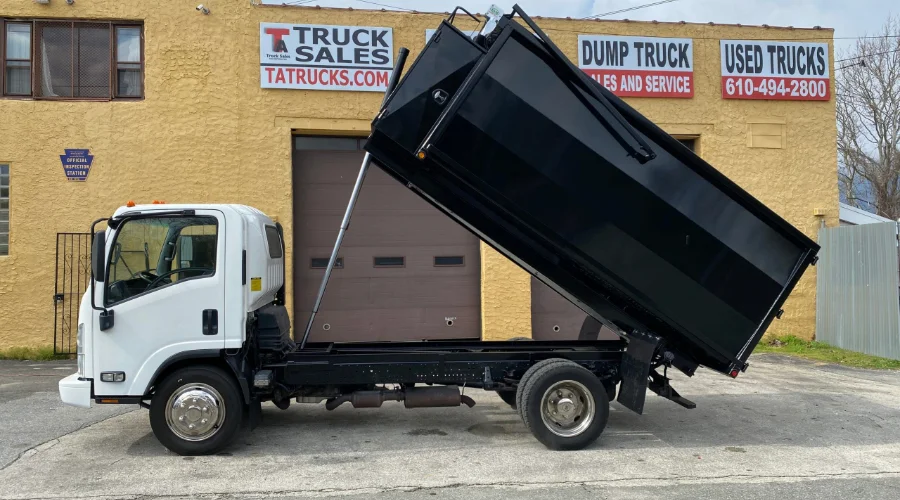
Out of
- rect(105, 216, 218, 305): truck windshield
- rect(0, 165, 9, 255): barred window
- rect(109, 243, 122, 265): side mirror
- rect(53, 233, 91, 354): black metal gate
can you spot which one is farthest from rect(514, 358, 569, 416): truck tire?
rect(0, 165, 9, 255): barred window

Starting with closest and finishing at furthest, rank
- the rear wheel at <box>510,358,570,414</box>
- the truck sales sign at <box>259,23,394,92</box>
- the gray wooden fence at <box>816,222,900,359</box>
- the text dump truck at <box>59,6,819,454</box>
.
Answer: the text dump truck at <box>59,6,819,454</box> < the rear wheel at <box>510,358,570,414</box> < the gray wooden fence at <box>816,222,900,359</box> < the truck sales sign at <box>259,23,394,92</box>

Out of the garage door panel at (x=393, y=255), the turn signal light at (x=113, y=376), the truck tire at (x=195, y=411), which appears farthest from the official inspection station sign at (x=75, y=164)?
the truck tire at (x=195, y=411)

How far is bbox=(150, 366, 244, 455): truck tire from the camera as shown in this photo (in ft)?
19.0

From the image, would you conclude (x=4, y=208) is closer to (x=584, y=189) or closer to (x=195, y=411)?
(x=195, y=411)

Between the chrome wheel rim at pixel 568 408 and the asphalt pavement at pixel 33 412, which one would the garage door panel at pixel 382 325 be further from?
the chrome wheel rim at pixel 568 408

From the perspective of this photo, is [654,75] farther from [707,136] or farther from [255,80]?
[255,80]

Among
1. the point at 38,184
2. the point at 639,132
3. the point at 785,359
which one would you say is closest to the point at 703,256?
the point at 639,132

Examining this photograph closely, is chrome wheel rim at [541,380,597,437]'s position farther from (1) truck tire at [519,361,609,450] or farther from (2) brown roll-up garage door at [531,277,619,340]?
(2) brown roll-up garage door at [531,277,619,340]

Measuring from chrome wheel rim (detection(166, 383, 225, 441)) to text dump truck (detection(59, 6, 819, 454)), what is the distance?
1 cm

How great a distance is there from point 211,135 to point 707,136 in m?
9.24

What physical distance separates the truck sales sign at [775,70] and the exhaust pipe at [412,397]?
31.0 feet

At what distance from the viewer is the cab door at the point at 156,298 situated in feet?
18.7

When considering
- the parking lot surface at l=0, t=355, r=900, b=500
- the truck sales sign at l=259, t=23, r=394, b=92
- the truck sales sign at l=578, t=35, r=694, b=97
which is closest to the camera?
the parking lot surface at l=0, t=355, r=900, b=500

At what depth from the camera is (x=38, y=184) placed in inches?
446
